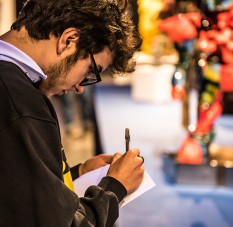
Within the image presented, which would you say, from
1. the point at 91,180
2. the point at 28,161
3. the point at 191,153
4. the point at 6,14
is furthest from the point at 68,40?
the point at 6,14

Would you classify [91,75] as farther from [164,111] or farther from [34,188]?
[164,111]

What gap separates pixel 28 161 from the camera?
80 centimetres

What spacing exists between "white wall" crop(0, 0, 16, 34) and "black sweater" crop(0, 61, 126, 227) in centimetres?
361

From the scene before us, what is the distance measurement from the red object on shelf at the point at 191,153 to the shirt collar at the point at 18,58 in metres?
1.44

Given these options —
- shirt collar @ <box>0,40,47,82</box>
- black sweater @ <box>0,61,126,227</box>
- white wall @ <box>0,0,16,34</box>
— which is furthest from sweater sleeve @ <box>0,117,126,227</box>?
white wall @ <box>0,0,16,34</box>

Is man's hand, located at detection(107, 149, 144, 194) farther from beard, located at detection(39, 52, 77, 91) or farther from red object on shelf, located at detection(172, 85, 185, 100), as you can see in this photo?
red object on shelf, located at detection(172, 85, 185, 100)

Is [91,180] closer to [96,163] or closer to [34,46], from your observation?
[96,163]

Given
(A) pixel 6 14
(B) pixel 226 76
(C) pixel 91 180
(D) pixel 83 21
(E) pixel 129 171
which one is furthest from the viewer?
(A) pixel 6 14

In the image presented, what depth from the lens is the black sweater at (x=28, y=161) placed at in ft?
2.62

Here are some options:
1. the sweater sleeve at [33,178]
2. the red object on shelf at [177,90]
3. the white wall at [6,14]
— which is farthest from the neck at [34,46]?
the white wall at [6,14]

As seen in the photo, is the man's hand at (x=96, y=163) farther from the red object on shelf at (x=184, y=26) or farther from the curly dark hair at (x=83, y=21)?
the red object on shelf at (x=184, y=26)

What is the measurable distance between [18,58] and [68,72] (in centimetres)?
11

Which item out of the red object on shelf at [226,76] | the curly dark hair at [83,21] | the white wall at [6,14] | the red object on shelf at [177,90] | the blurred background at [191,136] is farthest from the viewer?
the white wall at [6,14]

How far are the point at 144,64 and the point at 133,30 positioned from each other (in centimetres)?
311
